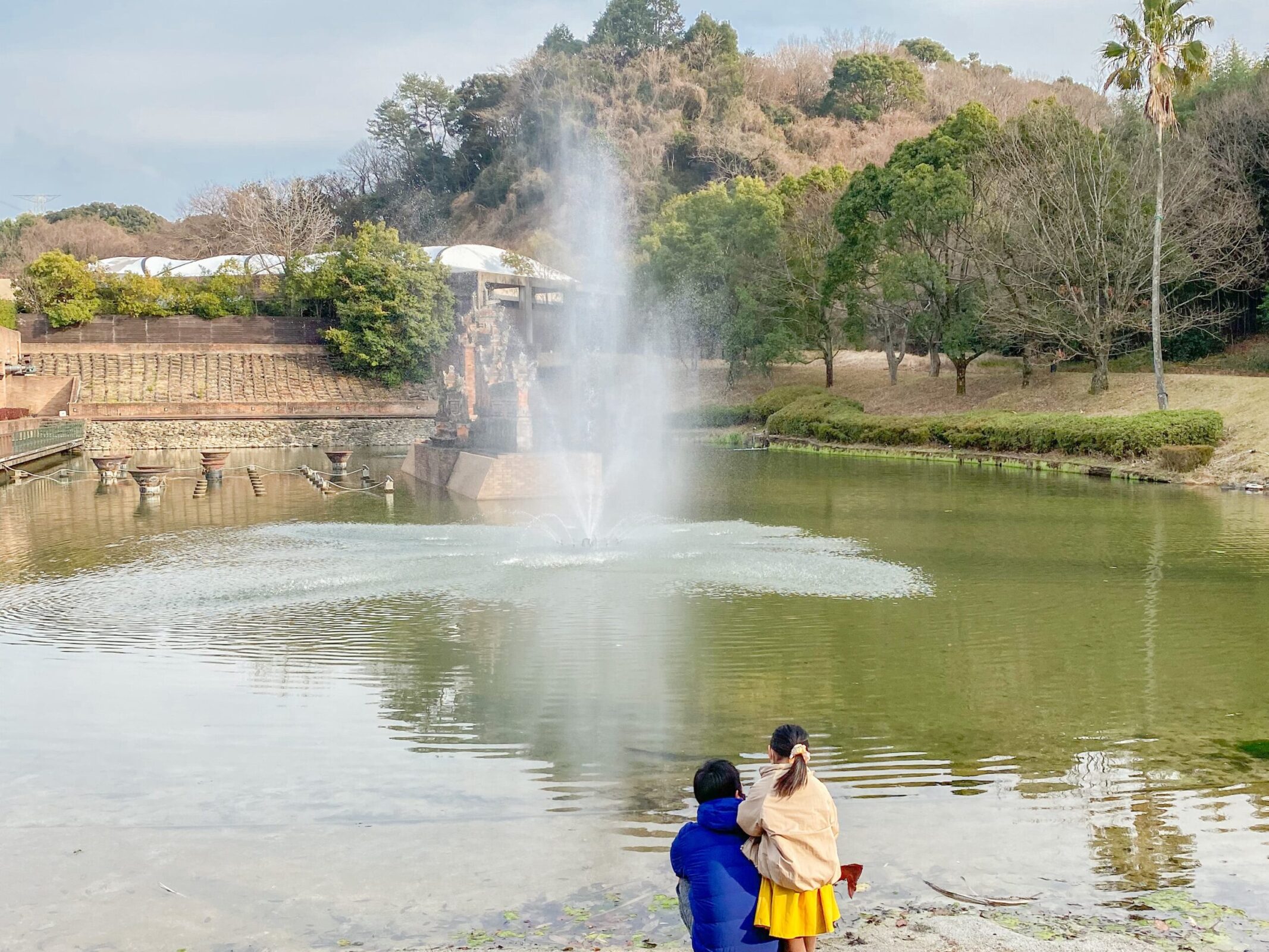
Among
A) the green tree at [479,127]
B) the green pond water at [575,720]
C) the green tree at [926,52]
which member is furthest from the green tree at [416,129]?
the green pond water at [575,720]

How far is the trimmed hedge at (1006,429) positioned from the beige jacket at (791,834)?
1137 inches

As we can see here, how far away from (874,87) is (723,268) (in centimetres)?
5087

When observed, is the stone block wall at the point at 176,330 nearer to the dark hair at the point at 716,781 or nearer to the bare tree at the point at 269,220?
the bare tree at the point at 269,220

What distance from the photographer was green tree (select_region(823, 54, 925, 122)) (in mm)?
98125

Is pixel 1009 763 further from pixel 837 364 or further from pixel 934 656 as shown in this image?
pixel 837 364

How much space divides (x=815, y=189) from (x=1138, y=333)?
59.0 feet

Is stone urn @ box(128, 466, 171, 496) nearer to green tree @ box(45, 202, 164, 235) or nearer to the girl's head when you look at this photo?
the girl's head

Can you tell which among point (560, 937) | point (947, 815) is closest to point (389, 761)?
point (560, 937)

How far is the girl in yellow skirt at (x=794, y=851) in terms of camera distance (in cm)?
466

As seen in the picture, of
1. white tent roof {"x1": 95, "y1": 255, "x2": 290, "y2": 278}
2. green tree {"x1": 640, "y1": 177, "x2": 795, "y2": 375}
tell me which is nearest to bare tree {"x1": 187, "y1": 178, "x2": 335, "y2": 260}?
white tent roof {"x1": 95, "y1": 255, "x2": 290, "y2": 278}

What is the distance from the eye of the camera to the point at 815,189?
55250 mm

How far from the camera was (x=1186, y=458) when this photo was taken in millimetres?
29062

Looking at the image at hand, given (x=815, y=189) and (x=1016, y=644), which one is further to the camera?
(x=815, y=189)

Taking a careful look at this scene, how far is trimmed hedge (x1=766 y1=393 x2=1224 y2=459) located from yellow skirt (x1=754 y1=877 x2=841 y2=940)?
2896 centimetres
